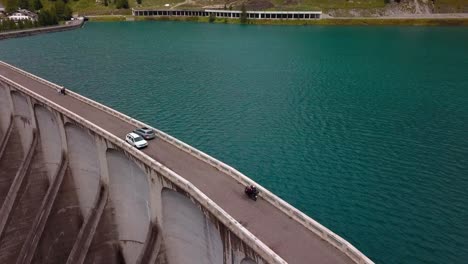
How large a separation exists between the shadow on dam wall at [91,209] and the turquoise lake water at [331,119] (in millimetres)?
19534

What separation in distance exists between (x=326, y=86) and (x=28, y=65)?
317 ft

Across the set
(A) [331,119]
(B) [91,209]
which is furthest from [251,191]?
(A) [331,119]

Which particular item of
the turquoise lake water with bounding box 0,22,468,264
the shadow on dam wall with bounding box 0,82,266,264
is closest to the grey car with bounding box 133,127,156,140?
the shadow on dam wall with bounding box 0,82,266,264

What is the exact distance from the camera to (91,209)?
46156 millimetres

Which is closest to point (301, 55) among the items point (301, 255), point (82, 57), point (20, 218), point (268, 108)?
point (268, 108)

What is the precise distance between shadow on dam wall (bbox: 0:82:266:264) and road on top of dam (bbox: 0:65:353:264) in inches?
68.1

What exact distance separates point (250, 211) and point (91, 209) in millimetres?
23236

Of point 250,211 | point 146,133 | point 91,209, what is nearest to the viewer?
point 250,211

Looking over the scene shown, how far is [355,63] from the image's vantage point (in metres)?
137

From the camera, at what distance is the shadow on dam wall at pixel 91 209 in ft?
119

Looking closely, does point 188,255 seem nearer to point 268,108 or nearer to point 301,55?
point 268,108

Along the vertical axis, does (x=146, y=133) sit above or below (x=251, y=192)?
above

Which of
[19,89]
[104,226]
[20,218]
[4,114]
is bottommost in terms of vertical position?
[20,218]

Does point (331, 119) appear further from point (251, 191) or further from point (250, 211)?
point (250, 211)
